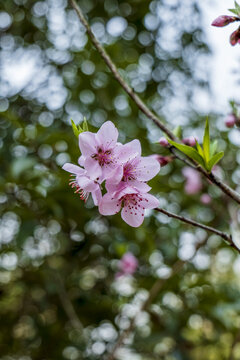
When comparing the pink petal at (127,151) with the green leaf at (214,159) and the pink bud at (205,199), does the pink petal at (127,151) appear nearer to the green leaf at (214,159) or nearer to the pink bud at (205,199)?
the green leaf at (214,159)

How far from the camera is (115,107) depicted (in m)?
2.11

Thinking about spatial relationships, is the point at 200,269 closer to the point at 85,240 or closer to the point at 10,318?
the point at 85,240

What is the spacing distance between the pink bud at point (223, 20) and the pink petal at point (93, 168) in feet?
1.37

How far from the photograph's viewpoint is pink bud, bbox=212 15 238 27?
0.80m

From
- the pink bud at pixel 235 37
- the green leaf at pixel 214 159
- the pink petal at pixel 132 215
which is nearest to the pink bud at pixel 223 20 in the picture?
the pink bud at pixel 235 37

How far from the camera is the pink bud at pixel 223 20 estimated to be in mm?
804

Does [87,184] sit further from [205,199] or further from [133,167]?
[205,199]

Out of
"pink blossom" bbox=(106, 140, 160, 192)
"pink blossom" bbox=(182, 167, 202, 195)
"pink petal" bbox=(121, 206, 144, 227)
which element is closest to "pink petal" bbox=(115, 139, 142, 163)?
"pink blossom" bbox=(106, 140, 160, 192)

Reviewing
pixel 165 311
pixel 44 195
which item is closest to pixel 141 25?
pixel 44 195

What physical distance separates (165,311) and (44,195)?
2.66 feet

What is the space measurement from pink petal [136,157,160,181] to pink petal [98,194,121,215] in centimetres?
6

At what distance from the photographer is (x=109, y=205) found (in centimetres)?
67

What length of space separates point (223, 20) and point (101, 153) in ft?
1.31

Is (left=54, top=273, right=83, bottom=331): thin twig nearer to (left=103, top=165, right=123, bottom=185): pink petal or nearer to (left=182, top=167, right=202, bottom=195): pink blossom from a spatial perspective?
(left=182, top=167, right=202, bottom=195): pink blossom
